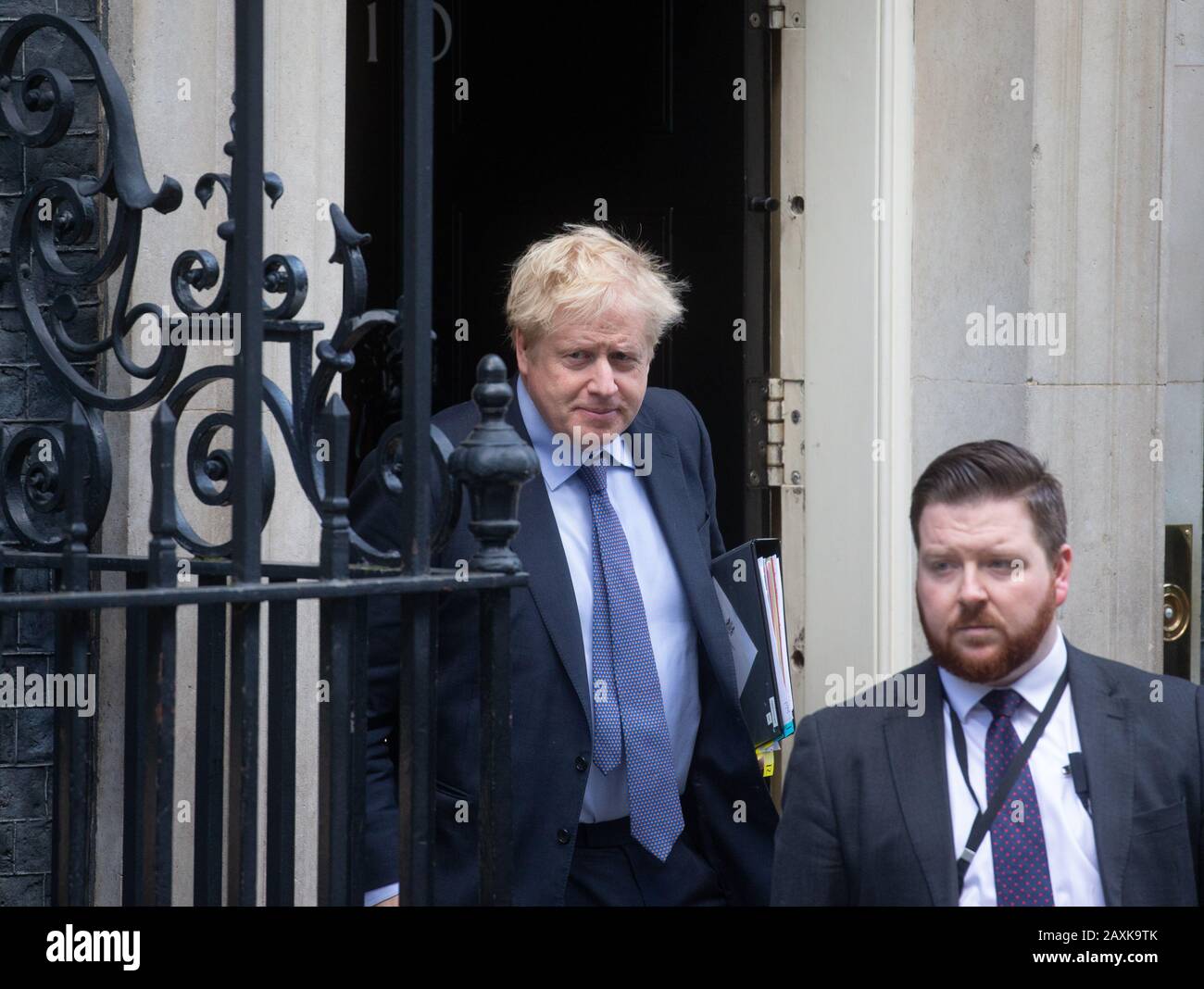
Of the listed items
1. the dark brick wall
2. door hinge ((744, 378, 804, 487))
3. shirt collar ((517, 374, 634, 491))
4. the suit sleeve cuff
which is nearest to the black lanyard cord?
shirt collar ((517, 374, 634, 491))

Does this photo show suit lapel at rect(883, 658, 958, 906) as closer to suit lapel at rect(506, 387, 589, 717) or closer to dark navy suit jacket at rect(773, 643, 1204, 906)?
dark navy suit jacket at rect(773, 643, 1204, 906)

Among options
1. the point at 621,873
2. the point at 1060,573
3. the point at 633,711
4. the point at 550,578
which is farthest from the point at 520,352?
the point at 1060,573

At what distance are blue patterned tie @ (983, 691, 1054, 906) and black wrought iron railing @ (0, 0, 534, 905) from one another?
752 mm

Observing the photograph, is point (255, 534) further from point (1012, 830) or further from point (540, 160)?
point (540, 160)

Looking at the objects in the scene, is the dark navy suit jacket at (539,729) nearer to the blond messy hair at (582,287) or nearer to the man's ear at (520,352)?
the man's ear at (520,352)

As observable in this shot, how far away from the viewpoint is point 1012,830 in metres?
2.45

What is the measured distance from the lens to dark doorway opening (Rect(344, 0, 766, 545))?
5.22 metres

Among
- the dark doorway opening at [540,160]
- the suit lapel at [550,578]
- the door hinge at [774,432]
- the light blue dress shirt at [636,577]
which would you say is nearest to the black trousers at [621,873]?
the light blue dress shirt at [636,577]

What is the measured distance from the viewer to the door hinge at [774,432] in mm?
4973

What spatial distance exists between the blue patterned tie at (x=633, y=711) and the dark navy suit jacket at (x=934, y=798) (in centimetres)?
51

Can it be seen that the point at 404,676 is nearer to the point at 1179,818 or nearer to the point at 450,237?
the point at 1179,818

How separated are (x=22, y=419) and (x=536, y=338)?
116 centimetres
